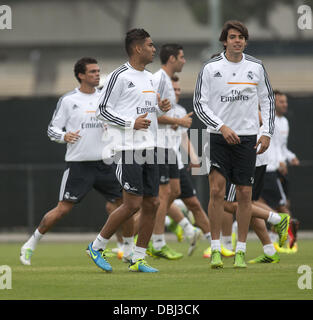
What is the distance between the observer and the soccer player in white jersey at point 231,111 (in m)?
10.8

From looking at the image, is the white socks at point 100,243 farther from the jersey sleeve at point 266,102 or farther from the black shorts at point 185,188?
the black shorts at point 185,188

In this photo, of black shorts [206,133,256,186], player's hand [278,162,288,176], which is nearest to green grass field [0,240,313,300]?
black shorts [206,133,256,186]

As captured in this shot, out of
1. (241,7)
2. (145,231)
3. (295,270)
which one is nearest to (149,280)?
(145,231)

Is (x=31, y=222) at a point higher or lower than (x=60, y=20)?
lower

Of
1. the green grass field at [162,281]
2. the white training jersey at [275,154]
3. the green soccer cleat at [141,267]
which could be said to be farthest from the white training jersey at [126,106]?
the white training jersey at [275,154]

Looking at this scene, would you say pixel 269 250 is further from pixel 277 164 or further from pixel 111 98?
pixel 277 164

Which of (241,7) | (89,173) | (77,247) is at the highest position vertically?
(241,7)

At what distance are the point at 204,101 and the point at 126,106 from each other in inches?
34.1

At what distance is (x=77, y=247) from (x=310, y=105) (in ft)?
20.3

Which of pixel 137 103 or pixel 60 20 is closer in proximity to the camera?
pixel 137 103

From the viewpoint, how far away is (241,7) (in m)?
37.8

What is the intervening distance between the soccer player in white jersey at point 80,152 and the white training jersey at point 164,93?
2.60 ft

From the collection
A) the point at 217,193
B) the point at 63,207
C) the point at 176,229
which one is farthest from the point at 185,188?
the point at 217,193

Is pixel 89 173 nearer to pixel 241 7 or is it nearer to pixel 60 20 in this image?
pixel 241 7
